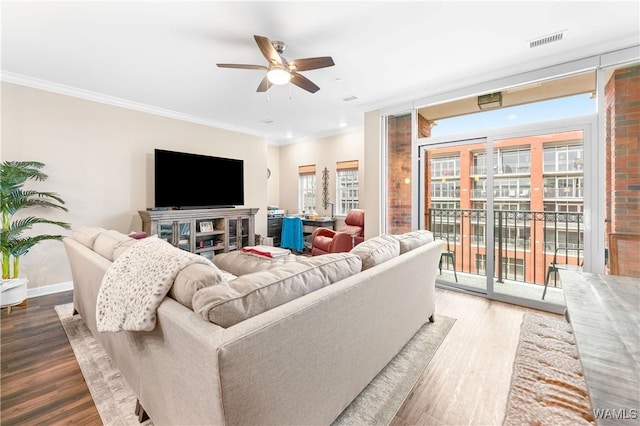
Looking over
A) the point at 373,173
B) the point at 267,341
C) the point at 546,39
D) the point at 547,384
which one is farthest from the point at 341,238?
the point at 267,341

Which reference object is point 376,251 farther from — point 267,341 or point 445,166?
point 445,166

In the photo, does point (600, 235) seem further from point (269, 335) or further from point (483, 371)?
point (269, 335)

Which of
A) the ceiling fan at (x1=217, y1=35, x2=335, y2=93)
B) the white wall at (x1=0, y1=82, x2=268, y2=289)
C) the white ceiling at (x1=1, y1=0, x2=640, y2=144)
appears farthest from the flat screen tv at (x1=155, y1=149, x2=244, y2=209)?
the ceiling fan at (x1=217, y1=35, x2=335, y2=93)

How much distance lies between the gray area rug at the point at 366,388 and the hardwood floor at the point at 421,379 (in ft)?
0.15

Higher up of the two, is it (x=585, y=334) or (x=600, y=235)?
(x=600, y=235)

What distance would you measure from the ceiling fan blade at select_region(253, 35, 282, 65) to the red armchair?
104 inches

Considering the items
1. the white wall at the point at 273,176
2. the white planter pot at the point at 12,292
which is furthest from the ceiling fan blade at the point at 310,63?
the white wall at the point at 273,176

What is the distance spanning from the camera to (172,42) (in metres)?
2.54

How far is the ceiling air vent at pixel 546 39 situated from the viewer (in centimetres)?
245

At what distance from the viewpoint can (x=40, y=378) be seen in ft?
5.87

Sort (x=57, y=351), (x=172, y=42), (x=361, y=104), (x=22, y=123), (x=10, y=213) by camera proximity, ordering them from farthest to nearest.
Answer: (x=361, y=104), (x=22, y=123), (x=10, y=213), (x=172, y=42), (x=57, y=351)

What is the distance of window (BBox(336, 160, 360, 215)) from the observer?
5.88 meters

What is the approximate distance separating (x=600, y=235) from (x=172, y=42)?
4.49 meters

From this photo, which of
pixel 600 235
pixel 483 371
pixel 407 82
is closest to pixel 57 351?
pixel 483 371
